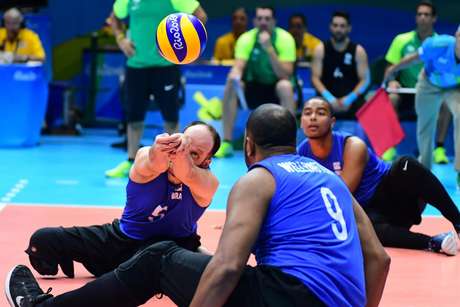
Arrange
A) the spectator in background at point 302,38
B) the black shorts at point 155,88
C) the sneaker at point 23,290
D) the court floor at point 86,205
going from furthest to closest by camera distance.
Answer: the spectator in background at point 302,38 < the black shorts at point 155,88 < the court floor at point 86,205 < the sneaker at point 23,290

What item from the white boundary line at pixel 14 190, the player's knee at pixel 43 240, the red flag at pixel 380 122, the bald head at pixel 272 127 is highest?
the bald head at pixel 272 127

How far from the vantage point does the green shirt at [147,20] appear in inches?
374

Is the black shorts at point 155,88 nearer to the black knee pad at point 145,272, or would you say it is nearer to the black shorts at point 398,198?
the black shorts at point 398,198

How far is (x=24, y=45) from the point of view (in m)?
12.4

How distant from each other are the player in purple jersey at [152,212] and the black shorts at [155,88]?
14.6 ft

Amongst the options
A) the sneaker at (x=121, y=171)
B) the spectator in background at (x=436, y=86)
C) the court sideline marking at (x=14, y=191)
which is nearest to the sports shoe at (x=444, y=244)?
the spectator in background at (x=436, y=86)

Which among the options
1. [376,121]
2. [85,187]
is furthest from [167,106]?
[376,121]

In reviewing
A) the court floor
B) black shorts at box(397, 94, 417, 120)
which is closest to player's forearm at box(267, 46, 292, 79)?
the court floor

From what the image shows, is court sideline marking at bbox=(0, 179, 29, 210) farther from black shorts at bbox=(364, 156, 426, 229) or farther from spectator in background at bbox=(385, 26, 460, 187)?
spectator in background at bbox=(385, 26, 460, 187)

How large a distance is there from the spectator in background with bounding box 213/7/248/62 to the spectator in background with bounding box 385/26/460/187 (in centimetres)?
330

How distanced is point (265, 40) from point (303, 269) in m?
8.06

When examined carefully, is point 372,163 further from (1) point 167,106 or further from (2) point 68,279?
(1) point 167,106

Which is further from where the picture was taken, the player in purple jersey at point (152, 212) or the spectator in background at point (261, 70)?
the spectator in background at point (261, 70)

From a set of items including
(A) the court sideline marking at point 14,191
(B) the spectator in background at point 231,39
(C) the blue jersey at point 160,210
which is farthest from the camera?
(B) the spectator in background at point 231,39
